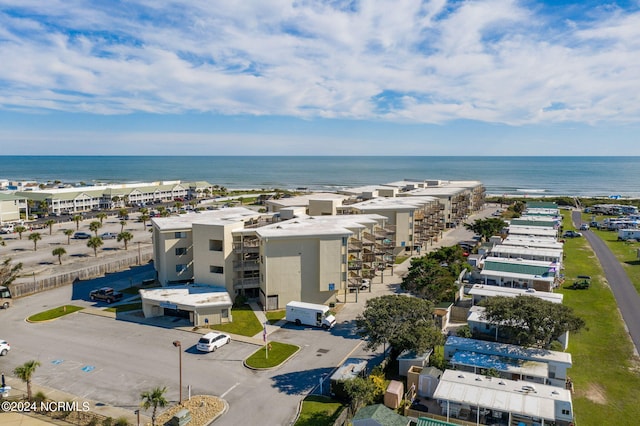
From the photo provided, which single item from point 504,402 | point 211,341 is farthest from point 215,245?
point 504,402

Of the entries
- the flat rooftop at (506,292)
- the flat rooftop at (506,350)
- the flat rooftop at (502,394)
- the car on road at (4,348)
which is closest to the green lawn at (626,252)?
the flat rooftop at (506,292)

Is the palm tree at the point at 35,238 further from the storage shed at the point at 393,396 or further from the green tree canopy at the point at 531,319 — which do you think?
the green tree canopy at the point at 531,319

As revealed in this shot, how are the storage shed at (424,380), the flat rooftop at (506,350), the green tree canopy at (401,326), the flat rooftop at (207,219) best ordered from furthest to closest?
the flat rooftop at (207,219)
the green tree canopy at (401,326)
the flat rooftop at (506,350)
the storage shed at (424,380)

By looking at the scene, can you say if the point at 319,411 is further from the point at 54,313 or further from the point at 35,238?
the point at 35,238

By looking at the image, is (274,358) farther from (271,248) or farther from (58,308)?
(58,308)

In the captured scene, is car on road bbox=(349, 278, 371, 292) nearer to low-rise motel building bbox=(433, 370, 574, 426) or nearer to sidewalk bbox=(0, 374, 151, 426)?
low-rise motel building bbox=(433, 370, 574, 426)

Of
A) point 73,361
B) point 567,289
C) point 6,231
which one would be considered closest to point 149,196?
point 6,231

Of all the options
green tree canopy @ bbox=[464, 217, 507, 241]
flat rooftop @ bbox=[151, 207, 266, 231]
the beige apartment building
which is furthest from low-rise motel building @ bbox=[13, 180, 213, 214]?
green tree canopy @ bbox=[464, 217, 507, 241]

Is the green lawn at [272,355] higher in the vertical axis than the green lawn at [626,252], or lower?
lower
